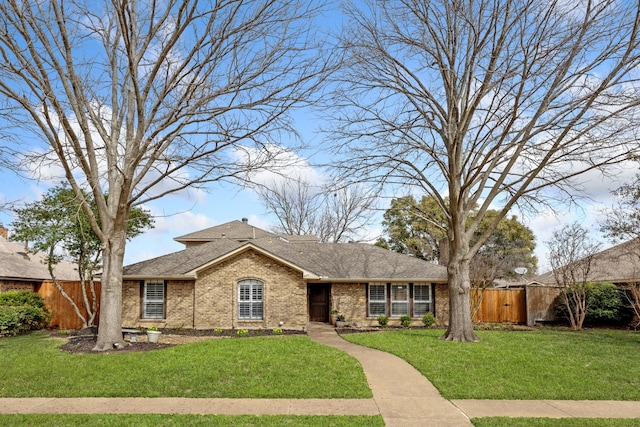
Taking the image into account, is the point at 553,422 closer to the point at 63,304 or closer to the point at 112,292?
the point at 112,292

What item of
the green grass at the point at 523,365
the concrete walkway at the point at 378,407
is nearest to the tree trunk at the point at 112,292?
the concrete walkway at the point at 378,407

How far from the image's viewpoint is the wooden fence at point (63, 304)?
850 inches

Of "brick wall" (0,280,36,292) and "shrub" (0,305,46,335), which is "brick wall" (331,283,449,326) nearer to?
"shrub" (0,305,46,335)

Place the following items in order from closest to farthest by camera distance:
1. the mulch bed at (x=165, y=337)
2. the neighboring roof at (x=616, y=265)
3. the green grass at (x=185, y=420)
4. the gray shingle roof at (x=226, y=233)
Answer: the green grass at (x=185, y=420) → the mulch bed at (x=165, y=337) → the neighboring roof at (x=616, y=265) → the gray shingle roof at (x=226, y=233)

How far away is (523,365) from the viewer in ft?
37.2

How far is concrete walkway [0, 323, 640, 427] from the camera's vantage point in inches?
310

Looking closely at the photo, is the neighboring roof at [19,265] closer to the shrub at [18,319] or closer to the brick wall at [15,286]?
Answer: the brick wall at [15,286]

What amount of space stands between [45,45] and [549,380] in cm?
1495

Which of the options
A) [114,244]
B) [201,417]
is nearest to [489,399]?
[201,417]

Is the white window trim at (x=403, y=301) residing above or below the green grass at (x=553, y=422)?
above

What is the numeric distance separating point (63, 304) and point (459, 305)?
17.2 meters

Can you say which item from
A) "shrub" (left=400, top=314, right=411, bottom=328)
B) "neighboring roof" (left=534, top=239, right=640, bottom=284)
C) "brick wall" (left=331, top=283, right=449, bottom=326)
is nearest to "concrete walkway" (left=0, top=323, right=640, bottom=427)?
"shrub" (left=400, top=314, right=411, bottom=328)

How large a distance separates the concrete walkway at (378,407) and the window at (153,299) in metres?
11.9

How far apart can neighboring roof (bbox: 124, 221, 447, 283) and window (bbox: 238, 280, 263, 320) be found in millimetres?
1424
